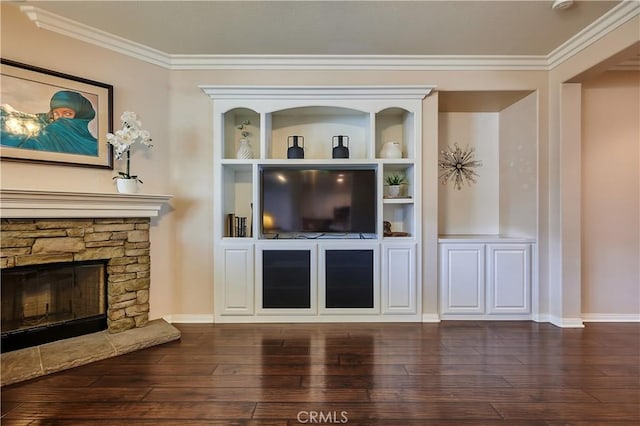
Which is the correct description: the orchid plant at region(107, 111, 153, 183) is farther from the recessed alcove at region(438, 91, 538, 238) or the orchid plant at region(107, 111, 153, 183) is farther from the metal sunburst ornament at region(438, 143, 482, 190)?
the metal sunburst ornament at region(438, 143, 482, 190)

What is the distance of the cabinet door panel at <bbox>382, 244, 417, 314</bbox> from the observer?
3188 mm

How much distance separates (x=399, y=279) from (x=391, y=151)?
4.33 feet

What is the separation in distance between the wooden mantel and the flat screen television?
0.99m

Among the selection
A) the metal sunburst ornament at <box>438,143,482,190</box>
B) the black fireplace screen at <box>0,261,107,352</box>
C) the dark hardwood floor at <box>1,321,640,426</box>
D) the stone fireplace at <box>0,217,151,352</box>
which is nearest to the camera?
the dark hardwood floor at <box>1,321,640,426</box>

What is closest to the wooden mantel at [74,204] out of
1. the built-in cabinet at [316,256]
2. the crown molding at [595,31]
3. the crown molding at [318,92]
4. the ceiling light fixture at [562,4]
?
the built-in cabinet at [316,256]

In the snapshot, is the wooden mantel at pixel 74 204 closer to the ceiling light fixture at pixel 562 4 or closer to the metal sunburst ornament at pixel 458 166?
the metal sunburst ornament at pixel 458 166

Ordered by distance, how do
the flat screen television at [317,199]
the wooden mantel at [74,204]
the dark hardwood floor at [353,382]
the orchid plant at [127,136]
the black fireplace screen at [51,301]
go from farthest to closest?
1. the flat screen television at [317,199]
2. the orchid plant at [127,136]
3. the black fireplace screen at [51,301]
4. the wooden mantel at [74,204]
5. the dark hardwood floor at [353,382]

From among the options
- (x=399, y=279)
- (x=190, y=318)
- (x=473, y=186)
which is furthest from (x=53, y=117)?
(x=473, y=186)

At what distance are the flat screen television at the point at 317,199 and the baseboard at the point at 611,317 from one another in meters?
2.42

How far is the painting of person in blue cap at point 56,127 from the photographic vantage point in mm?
2418

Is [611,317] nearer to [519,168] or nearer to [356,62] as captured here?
[519,168]

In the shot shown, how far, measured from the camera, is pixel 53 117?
2574 millimetres

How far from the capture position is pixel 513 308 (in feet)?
10.7

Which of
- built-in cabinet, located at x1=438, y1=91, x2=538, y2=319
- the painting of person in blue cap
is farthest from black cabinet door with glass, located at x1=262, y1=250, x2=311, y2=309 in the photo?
the painting of person in blue cap
